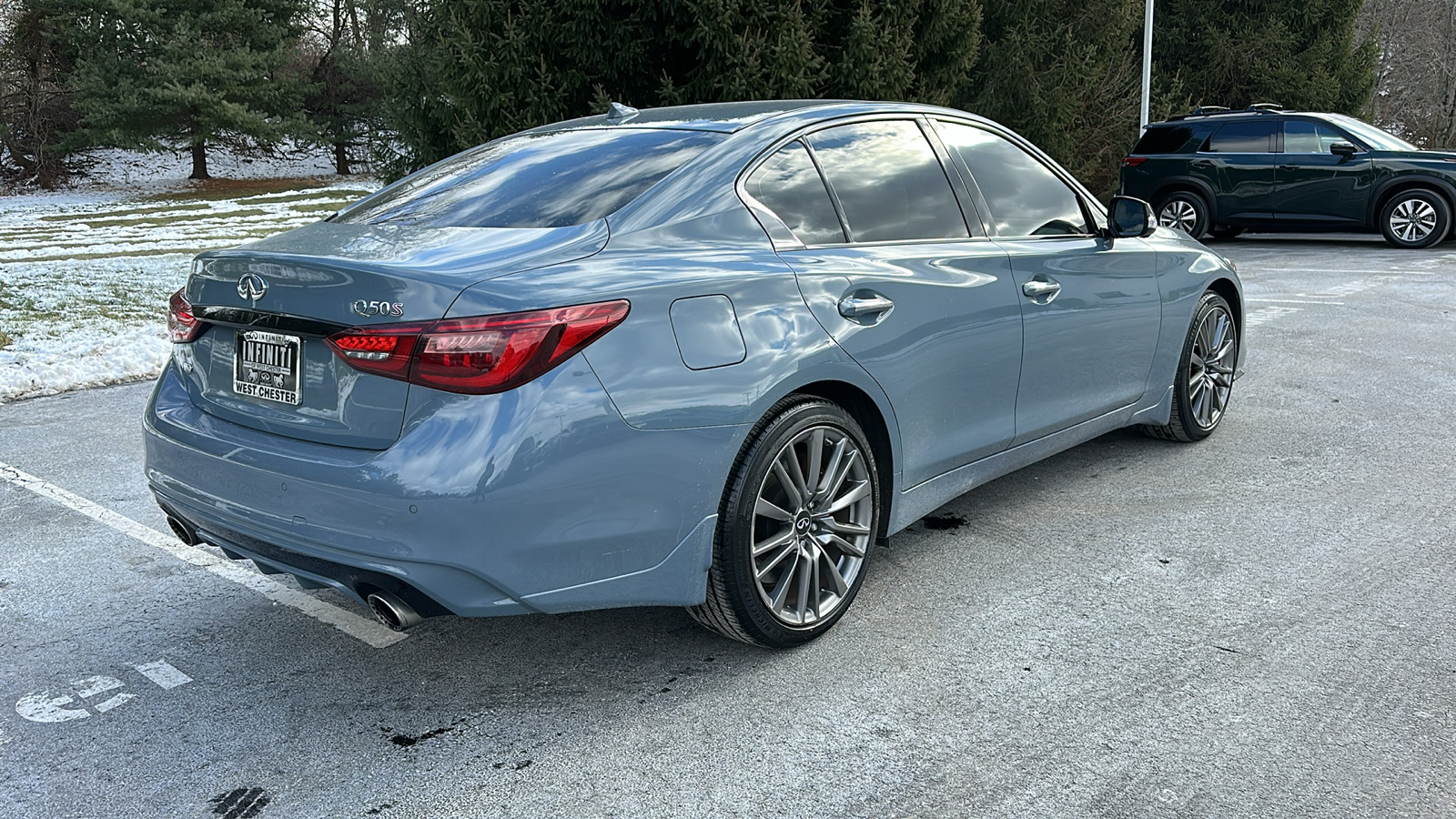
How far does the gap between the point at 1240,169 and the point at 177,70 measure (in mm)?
28970

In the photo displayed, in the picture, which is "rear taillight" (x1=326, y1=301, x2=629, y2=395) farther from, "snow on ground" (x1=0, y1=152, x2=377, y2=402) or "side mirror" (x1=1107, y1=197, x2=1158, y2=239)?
"snow on ground" (x1=0, y1=152, x2=377, y2=402)

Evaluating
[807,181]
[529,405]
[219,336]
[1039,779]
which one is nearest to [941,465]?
[807,181]

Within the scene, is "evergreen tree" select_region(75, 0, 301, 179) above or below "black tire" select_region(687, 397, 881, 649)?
above

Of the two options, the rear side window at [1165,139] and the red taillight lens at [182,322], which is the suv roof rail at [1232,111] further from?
the red taillight lens at [182,322]

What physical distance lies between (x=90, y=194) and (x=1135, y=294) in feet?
119

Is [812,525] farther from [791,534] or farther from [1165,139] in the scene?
[1165,139]

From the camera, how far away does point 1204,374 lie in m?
5.68

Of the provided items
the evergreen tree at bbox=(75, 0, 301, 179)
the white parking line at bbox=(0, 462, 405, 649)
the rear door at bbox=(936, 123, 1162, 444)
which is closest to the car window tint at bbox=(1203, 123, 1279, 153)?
the rear door at bbox=(936, 123, 1162, 444)

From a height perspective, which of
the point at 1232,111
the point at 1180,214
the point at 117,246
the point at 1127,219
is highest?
the point at 1232,111

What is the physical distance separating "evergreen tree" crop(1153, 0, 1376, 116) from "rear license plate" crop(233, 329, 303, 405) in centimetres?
2476

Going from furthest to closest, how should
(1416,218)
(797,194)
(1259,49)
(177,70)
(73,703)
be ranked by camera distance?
1. (177,70)
2. (1259,49)
3. (1416,218)
4. (797,194)
5. (73,703)

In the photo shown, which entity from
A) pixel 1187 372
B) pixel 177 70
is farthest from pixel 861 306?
pixel 177 70

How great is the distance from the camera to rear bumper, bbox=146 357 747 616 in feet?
9.14

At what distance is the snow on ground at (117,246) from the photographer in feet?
27.0
